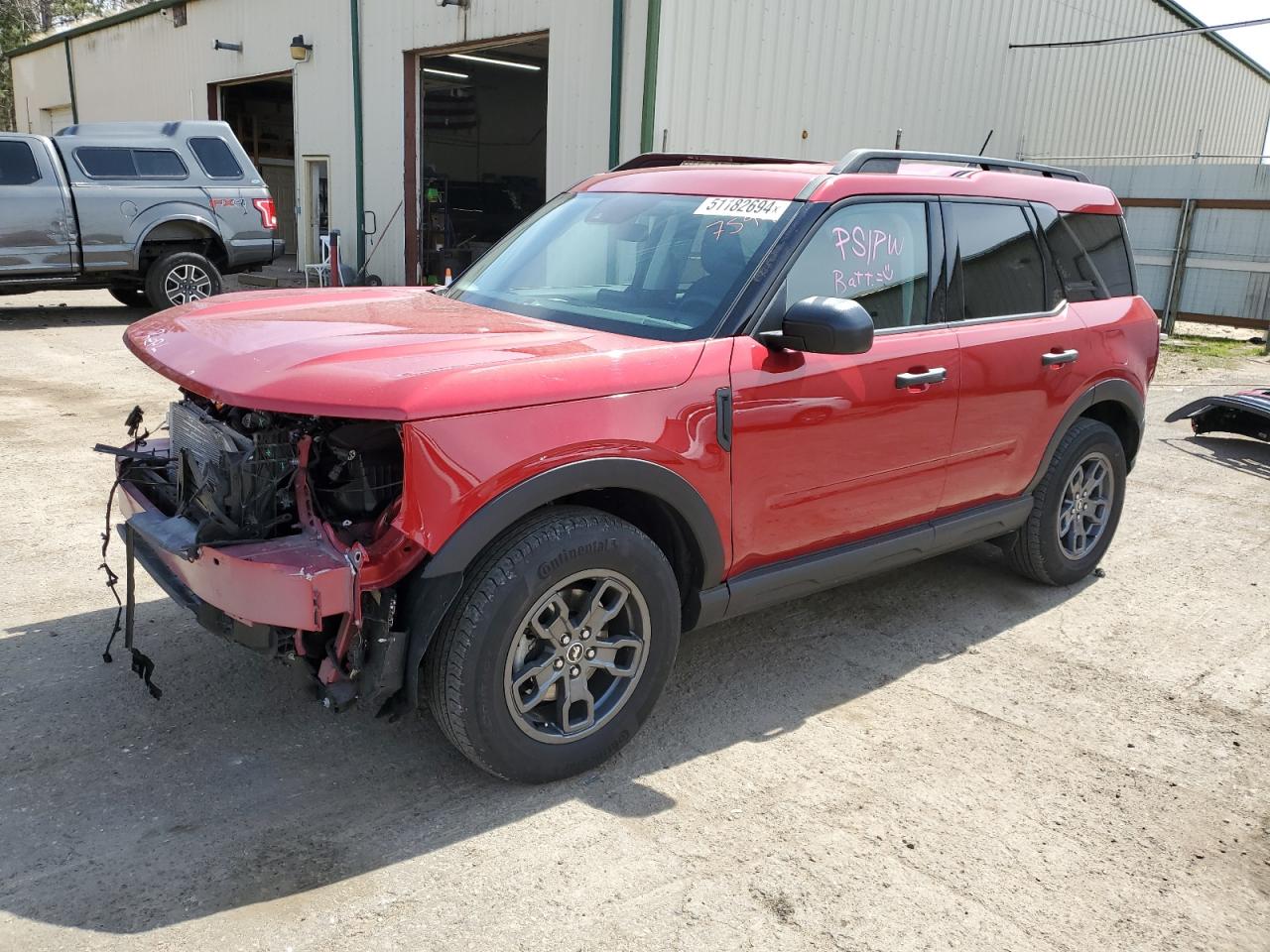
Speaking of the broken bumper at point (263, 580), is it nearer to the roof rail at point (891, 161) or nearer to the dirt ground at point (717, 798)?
the dirt ground at point (717, 798)

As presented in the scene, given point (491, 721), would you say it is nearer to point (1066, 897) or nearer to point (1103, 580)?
point (1066, 897)

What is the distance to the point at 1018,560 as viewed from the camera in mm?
5062

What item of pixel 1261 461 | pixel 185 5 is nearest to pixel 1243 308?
pixel 1261 461

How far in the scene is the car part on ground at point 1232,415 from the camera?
806 centimetres

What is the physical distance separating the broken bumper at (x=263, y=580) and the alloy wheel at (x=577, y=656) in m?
0.57

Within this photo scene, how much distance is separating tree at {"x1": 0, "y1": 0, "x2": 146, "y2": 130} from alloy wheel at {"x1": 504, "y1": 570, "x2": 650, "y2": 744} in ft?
126

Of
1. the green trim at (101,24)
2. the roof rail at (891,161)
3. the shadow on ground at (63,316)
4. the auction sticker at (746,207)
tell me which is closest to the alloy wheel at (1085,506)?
the roof rail at (891,161)

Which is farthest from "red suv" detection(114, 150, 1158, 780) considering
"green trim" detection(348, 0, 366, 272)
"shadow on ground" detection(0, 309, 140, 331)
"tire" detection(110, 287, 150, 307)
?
"green trim" detection(348, 0, 366, 272)

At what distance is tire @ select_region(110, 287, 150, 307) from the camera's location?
13.9 meters

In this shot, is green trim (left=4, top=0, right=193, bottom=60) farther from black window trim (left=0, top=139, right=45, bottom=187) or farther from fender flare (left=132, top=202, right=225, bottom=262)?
black window trim (left=0, top=139, right=45, bottom=187)

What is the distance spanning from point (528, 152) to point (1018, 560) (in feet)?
71.8

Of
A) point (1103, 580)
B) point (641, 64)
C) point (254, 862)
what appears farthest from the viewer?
point (641, 64)

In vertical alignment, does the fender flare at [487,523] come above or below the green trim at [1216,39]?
below

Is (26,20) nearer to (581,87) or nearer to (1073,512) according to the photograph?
(581,87)
